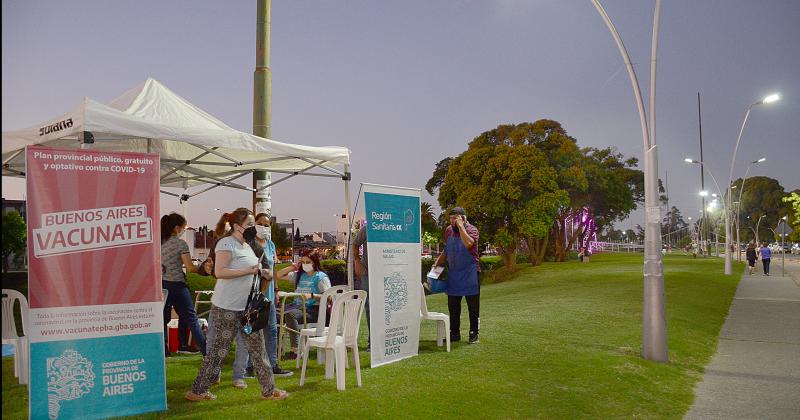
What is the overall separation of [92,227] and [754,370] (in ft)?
27.8

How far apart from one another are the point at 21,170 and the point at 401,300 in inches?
224

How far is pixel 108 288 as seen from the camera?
557cm

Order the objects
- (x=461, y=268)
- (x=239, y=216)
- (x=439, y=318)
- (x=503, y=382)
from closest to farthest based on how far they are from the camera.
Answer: (x=239, y=216) → (x=503, y=382) → (x=439, y=318) → (x=461, y=268)

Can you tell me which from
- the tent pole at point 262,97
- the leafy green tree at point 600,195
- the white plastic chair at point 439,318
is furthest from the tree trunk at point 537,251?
the white plastic chair at point 439,318

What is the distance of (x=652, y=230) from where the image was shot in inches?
372

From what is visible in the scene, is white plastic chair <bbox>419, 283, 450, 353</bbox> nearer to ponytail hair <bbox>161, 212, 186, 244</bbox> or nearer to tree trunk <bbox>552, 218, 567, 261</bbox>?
ponytail hair <bbox>161, 212, 186, 244</bbox>

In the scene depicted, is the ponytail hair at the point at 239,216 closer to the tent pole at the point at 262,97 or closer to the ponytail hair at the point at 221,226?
the ponytail hair at the point at 221,226

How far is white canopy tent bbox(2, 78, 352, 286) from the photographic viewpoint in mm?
6613

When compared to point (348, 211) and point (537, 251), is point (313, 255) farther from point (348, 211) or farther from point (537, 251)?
point (537, 251)

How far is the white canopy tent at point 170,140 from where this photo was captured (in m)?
6.61

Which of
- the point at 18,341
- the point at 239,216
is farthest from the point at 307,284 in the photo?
the point at 18,341

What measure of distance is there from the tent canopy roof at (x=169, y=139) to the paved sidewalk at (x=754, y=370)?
A: 217 inches

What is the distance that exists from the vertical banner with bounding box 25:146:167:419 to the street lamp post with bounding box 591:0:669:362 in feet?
21.6

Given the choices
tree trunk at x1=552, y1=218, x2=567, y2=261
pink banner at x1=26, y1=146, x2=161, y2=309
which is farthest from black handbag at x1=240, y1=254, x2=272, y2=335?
tree trunk at x1=552, y1=218, x2=567, y2=261
